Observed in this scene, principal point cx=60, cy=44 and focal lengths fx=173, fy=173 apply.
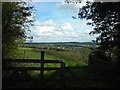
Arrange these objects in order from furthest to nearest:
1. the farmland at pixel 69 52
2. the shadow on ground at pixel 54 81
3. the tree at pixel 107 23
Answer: the farmland at pixel 69 52, the tree at pixel 107 23, the shadow on ground at pixel 54 81

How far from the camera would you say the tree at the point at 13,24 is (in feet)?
24.2

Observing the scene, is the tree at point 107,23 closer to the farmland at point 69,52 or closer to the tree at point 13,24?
the farmland at point 69,52

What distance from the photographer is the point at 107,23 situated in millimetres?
8227

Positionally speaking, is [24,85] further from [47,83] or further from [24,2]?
[24,2]

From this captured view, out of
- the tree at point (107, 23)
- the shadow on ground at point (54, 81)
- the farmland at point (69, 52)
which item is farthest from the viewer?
the farmland at point (69, 52)

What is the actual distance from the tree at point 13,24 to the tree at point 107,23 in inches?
122

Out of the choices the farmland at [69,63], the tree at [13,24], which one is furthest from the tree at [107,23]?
the tree at [13,24]

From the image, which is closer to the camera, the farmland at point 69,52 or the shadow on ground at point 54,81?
the shadow on ground at point 54,81

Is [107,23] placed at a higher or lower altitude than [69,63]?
higher

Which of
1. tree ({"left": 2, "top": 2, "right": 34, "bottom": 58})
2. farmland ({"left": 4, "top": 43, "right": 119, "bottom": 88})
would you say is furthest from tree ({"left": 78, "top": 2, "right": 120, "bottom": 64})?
tree ({"left": 2, "top": 2, "right": 34, "bottom": 58})

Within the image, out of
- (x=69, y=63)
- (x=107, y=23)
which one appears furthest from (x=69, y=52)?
(x=107, y=23)

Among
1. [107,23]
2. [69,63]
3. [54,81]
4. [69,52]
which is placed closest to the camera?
[54,81]

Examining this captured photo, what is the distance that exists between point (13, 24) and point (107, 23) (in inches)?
174

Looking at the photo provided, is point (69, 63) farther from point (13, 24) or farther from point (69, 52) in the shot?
point (13, 24)
